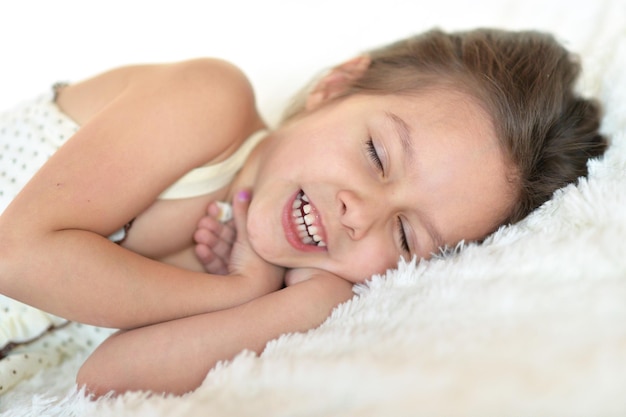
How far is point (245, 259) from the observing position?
1.09m

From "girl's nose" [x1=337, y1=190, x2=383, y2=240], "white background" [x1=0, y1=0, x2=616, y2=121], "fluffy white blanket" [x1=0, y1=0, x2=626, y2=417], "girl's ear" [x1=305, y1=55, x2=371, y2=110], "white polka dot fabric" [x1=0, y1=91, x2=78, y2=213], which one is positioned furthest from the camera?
"white background" [x1=0, y1=0, x2=616, y2=121]

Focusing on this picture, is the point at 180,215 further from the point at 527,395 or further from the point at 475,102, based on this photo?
the point at 527,395

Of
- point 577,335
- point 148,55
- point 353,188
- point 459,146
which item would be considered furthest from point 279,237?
point 148,55

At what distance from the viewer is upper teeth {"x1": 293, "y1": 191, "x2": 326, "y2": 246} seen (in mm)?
1046

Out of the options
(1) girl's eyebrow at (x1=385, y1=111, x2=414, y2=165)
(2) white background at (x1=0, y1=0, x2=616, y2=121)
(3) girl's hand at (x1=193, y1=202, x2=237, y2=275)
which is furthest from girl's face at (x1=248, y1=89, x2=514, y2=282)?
(2) white background at (x1=0, y1=0, x2=616, y2=121)

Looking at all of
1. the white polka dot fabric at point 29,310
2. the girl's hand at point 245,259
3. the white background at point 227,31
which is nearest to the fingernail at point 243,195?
the girl's hand at point 245,259

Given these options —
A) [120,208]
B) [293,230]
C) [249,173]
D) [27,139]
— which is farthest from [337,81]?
[27,139]

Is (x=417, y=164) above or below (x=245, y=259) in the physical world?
above

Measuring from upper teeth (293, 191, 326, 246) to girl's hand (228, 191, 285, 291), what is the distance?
0.29 feet

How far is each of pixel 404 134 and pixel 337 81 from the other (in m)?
0.30

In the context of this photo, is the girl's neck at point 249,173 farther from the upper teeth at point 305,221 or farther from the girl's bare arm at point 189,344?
the girl's bare arm at point 189,344

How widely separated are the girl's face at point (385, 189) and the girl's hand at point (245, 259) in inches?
1.0

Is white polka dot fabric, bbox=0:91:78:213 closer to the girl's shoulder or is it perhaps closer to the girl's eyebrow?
the girl's shoulder

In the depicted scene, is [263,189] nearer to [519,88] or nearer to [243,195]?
[243,195]
